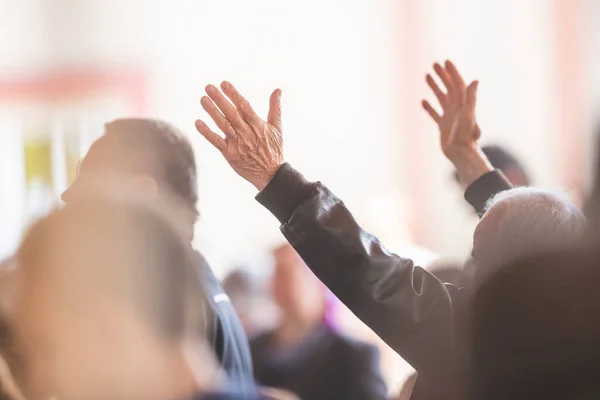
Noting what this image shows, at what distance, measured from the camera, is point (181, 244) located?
1.05 meters

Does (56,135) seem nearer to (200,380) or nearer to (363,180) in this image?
(363,180)

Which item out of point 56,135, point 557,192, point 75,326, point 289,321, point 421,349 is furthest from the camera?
point 56,135

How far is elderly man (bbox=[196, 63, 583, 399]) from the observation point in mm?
1188

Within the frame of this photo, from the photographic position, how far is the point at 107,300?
3.30 ft

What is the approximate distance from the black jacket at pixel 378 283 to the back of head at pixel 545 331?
0.12 meters

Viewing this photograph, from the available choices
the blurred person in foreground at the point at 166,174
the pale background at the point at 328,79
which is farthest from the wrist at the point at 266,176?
the pale background at the point at 328,79

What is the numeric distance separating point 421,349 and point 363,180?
341 cm

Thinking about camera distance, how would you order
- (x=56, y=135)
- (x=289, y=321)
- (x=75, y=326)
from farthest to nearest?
1. (x=56, y=135)
2. (x=289, y=321)
3. (x=75, y=326)

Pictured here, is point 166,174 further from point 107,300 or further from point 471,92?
point 471,92

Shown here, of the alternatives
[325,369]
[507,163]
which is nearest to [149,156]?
[325,369]

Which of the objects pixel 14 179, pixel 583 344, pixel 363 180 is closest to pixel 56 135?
pixel 14 179

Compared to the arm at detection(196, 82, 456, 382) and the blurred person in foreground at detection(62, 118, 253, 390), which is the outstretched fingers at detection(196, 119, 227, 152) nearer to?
the arm at detection(196, 82, 456, 382)

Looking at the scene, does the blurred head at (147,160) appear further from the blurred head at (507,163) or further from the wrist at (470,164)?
the blurred head at (507,163)

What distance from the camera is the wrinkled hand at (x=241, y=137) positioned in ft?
4.09
